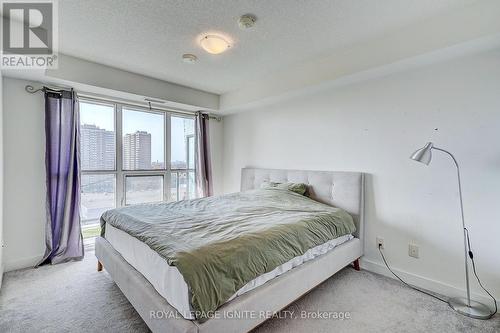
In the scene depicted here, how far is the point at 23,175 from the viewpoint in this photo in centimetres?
272

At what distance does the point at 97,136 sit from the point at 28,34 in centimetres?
142

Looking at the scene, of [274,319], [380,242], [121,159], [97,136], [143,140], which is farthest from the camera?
[143,140]

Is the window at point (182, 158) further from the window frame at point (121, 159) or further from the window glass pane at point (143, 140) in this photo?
the window glass pane at point (143, 140)

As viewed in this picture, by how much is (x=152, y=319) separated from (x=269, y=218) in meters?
1.18

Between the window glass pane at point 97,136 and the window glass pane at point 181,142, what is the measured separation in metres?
0.96

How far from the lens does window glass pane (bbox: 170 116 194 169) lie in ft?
13.8

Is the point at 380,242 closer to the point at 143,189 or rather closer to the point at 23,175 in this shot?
the point at 143,189

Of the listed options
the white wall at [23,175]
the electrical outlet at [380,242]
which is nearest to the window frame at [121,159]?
the white wall at [23,175]

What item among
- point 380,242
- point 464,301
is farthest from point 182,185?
point 464,301

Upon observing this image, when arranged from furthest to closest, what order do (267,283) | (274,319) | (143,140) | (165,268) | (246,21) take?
(143,140)
(246,21)
(274,319)
(267,283)
(165,268)

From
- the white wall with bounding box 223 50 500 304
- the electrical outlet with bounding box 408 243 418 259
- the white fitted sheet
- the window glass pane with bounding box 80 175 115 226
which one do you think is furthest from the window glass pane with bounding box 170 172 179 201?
the electrical outlet with bounding box 408 243 418 259

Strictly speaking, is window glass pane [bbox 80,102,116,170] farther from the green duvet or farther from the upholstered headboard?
the upholstered headboard

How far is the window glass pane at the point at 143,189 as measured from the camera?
3.70 m

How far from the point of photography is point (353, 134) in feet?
9.34
